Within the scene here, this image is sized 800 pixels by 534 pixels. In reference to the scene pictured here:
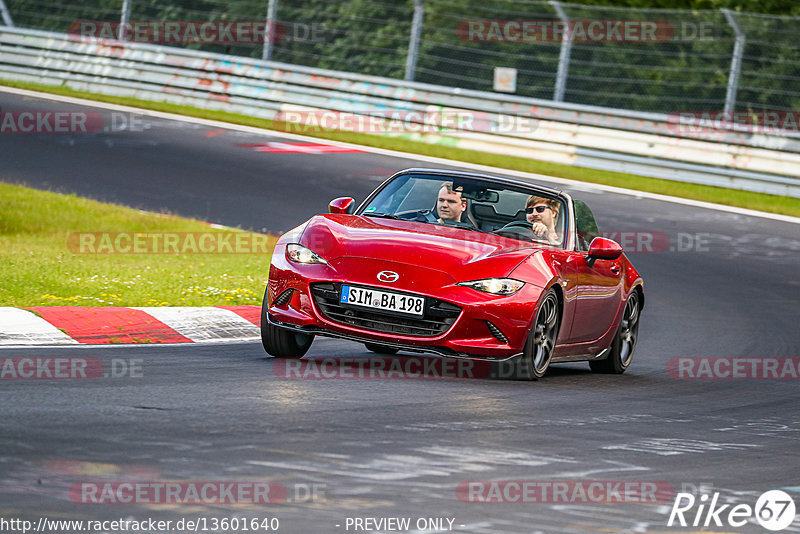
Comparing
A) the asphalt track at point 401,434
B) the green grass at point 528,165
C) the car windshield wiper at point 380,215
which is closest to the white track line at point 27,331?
the asphalt track at point 401,434

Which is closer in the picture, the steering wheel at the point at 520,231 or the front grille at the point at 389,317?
the front grille at the point at 389,317

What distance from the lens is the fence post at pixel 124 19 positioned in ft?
87.4

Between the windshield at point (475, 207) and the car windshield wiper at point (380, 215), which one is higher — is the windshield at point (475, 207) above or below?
above

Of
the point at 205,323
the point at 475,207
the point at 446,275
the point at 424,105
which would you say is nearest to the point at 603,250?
the point at 475,207

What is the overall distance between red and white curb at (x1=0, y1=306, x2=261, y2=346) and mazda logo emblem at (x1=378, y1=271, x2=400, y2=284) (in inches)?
81.0

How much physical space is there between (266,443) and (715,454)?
234 cm

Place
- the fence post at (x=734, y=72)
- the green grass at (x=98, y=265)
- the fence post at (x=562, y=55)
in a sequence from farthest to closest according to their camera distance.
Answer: the fence post at (x=562, y=55), the fence post at (x=734, y=72), the green grass at (x=98, y=265)

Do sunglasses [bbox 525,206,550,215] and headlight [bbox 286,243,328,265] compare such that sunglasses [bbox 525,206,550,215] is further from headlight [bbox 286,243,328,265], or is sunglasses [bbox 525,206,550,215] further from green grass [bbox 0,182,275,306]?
green grass [bbox 0,182,275,306]

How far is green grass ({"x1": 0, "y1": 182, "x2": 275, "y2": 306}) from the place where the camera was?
11.0 meters

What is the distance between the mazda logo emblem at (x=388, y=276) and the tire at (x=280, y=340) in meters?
0.86
